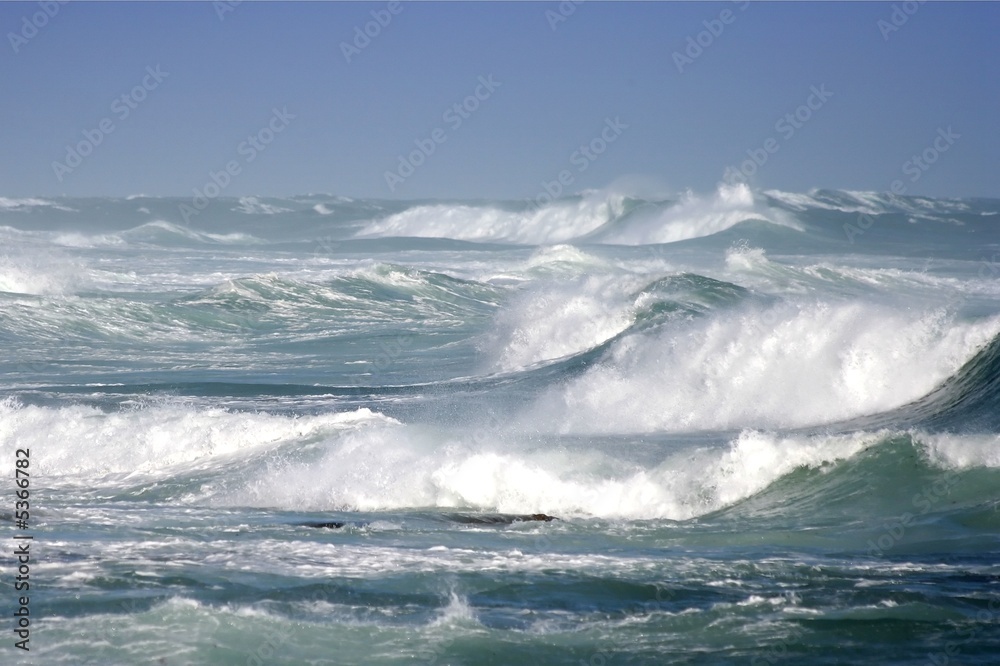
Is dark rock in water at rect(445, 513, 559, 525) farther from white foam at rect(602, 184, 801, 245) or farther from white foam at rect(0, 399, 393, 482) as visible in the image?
white foam at rect(602, 184, 801, 245)

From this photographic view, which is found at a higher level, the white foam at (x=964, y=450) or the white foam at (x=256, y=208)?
the white foam at (x=256, y=208)

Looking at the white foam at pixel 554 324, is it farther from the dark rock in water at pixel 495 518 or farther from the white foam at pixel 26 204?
the white foam at pixel 26 204

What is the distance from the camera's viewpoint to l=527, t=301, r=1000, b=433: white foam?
520 inches

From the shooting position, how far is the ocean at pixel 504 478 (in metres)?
5.98

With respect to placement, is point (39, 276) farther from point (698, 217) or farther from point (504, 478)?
point (698, 217)

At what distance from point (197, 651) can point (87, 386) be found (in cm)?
1044

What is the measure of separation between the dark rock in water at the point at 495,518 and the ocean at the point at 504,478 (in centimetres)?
9

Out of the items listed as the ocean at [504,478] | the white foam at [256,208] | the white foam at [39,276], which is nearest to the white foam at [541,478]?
the ocean at [504,478]

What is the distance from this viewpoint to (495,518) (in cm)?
877

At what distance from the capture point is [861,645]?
5.71 metres

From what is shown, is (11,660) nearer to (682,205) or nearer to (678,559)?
(678,559)

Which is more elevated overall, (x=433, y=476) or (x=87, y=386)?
(x=87, y=386)

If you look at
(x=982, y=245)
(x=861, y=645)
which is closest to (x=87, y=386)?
(x=861, y=645)

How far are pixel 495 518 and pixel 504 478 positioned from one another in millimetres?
1328
